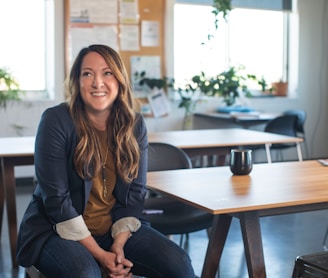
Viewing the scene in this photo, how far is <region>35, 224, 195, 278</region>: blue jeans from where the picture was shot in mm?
1920

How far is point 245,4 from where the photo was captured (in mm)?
6906

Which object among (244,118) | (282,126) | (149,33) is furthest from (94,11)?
(282,126)


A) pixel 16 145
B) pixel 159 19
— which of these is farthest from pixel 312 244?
pixel 159 19

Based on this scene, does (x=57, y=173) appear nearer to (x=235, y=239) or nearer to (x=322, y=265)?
(x=322, y=265)

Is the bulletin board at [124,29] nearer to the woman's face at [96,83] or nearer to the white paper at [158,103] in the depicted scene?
the white paper at [158,103]

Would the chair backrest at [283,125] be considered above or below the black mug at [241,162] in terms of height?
below

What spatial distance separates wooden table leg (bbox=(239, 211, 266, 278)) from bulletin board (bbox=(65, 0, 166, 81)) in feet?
13.7

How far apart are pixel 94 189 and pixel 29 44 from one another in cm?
425

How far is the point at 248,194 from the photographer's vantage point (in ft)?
7.16

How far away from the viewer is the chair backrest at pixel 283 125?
19.4ft

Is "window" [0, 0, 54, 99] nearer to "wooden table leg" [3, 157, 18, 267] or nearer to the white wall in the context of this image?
the white wall

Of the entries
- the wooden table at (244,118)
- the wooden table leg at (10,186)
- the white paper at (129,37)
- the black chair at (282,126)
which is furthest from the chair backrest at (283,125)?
the wooden table leg at (10,186)

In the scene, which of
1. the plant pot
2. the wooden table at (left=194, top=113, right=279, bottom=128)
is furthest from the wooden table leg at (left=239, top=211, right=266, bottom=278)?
the plant pot

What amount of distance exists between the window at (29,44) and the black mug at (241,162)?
3.86m
